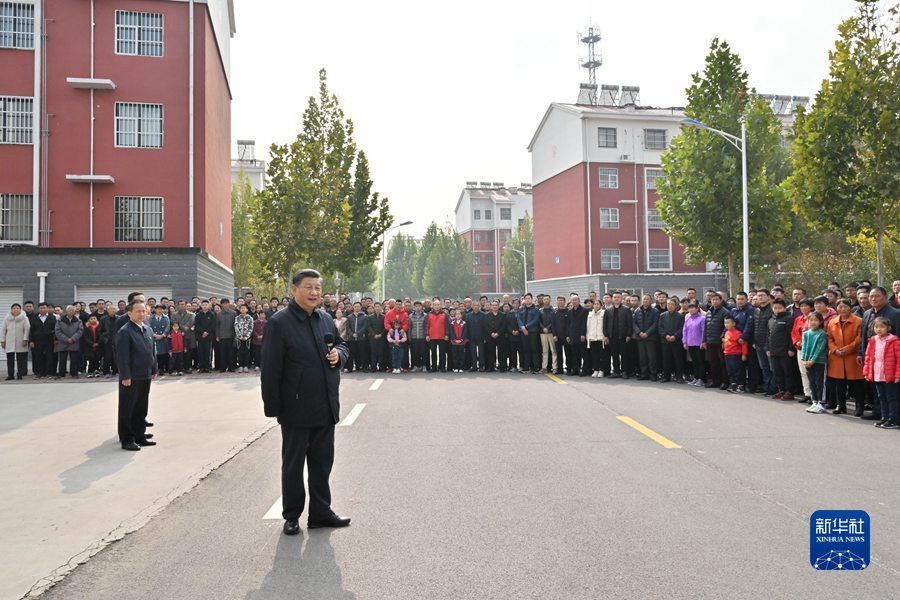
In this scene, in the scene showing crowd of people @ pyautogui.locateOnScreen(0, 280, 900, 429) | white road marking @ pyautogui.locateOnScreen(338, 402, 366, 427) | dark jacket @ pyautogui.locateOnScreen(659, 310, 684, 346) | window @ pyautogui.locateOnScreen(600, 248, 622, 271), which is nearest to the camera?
white road marking @ pyautogui.locateOnScreen(338, 402, 366, 427)

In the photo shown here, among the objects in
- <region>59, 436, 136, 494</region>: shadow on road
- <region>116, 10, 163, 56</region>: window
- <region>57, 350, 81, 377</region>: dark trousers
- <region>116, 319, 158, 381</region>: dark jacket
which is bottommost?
<region>59, 436, 136, 494</region>: shadow on road

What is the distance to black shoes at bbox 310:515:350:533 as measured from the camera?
524cm

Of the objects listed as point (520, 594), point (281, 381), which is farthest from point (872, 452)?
point (281, 381)

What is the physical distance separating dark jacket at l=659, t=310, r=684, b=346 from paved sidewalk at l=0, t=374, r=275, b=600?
9.09 metres

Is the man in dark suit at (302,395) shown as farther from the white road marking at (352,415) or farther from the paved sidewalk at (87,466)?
the white road marking at (352,415)

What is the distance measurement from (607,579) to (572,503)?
63.3 inches

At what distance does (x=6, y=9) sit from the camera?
2438cm

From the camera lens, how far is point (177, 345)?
18.1 metres

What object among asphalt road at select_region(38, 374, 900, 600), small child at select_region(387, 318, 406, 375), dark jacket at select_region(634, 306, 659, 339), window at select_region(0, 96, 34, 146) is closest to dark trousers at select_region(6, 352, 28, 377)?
window at select_region(0, 96, 34, 146)

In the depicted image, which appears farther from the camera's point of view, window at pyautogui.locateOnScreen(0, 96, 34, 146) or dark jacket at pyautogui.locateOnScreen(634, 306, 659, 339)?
window at pyautogui.locateOnScreen(0, 96, 34, 146)

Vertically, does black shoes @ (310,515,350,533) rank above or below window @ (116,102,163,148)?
below

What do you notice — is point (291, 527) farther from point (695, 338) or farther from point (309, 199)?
point (309, 199)

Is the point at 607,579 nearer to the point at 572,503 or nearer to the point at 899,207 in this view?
the point at 572,503

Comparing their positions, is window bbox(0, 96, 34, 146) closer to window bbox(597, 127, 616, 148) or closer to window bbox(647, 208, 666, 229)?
window bbox(597, 127, 616, 148)
